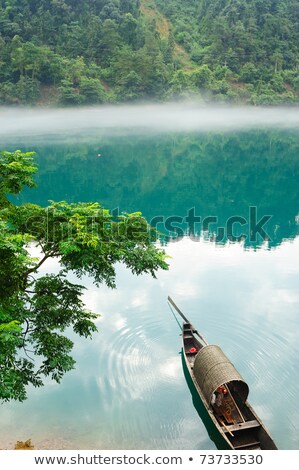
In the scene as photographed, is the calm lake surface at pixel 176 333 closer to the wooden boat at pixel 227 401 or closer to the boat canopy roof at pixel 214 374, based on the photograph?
the wooden boat at pixel 227 401

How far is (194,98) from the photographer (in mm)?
91938

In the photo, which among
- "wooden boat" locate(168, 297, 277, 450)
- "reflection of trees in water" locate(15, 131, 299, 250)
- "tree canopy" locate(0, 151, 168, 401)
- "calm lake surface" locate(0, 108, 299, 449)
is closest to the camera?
"tree canopy" locate(0, 151, 168, 401)

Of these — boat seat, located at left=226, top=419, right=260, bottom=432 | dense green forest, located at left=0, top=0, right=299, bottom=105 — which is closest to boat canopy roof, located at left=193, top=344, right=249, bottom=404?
boat seat, located at left=226, top=419, right=260, bottom=432

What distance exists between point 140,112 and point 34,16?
30.4 m

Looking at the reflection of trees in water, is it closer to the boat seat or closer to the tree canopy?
the boat seat

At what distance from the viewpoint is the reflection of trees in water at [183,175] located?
107 feet

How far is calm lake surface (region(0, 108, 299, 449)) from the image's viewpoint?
37.7 ft

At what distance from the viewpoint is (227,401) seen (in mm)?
11195

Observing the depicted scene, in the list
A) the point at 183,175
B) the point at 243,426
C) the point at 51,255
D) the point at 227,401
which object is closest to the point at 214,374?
the point at 227,401

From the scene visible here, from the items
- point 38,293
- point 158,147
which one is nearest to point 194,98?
point 158,147

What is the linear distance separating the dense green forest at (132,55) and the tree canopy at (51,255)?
77268 millimetres

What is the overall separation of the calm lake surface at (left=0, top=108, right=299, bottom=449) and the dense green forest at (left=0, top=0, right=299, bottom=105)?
52919mm

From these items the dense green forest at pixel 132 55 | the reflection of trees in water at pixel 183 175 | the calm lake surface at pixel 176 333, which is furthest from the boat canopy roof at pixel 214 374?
the dense green forest at pixel 132 55

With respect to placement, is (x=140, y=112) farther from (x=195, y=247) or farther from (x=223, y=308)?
(x=223, y=308)
